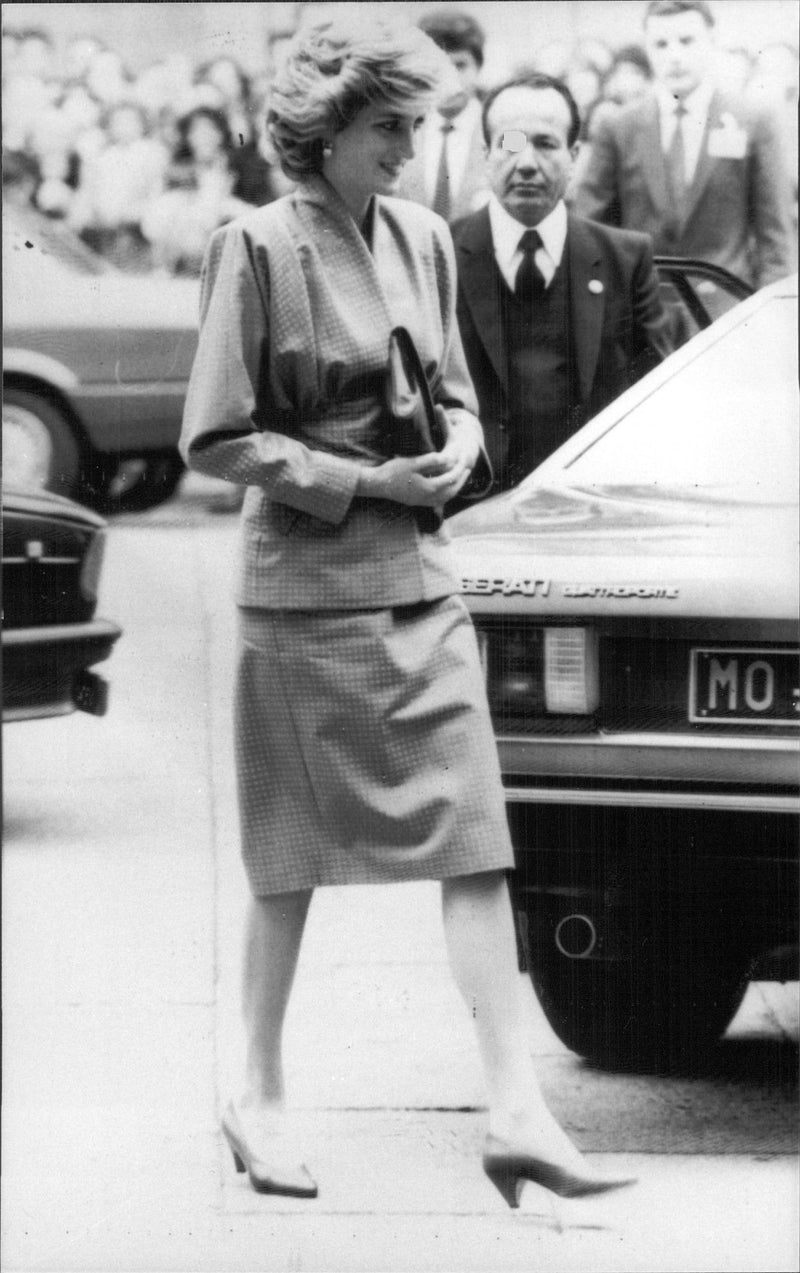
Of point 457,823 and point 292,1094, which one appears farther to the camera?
point 292,1094

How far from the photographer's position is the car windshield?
459cm

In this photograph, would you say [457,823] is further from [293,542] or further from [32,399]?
[32,399]

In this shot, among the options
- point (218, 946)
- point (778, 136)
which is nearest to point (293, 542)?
point (218, 946)

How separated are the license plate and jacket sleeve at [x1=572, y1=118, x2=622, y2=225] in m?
0.88

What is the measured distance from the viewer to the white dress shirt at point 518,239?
14.8ft

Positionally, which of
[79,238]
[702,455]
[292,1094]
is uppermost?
[79,238]

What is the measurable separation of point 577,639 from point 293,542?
0.54 m

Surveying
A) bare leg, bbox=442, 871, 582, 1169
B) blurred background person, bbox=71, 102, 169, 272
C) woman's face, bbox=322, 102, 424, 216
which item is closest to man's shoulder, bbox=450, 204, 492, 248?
woman's face, bbox=322, 102, 424, 216

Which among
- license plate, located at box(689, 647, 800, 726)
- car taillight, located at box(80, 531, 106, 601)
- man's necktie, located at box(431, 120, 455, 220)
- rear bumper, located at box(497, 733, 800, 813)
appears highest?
man's necktie, located at box(431, 120, 455, 220)

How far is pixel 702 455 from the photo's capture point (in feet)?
15.2

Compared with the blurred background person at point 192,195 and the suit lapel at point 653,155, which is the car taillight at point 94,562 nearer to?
the blurred background person at point 192,195

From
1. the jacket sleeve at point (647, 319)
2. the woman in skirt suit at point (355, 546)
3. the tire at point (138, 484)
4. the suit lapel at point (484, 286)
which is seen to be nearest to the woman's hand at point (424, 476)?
the woman in skirt suit at point (355, 546)

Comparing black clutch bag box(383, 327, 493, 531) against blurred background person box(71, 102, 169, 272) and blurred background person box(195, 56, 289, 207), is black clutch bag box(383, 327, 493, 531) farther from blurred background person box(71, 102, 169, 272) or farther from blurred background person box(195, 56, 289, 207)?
blurred background person box(71, 102, 169, 272)

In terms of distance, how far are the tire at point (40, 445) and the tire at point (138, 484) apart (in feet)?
0.22
